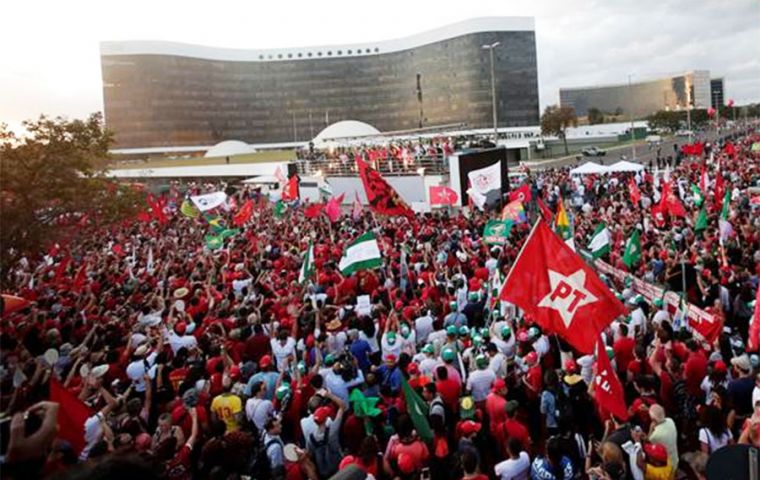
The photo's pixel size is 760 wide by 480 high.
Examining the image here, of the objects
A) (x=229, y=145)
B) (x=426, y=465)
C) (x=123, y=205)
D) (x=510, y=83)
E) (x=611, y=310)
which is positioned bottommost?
(x=426, y=465)

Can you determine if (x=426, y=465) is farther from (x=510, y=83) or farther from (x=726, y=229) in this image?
(x=510, y=83)

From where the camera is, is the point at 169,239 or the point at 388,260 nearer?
the point at 388,260

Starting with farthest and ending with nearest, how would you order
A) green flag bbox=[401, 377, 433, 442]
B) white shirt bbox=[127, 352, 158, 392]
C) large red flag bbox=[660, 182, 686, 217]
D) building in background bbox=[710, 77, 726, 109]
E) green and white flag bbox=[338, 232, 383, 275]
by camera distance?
building in background bbox=[710, 77, 726, 109]
large red flag bbox=[660, 182, 686, 217]
green and white flag bbox=[338, 232, 383, 275]
white shirt bbox=[127, 352, 158, 392]
green flag bbox=[401, 377, 433, 442]

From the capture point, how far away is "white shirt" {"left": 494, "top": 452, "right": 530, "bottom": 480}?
181 inches

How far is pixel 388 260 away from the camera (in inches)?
512

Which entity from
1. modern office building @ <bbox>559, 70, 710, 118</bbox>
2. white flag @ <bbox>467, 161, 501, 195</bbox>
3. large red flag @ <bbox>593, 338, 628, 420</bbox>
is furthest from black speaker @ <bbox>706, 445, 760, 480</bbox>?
modern office building @ <bbox>559, 70, 710, 118</bbox>

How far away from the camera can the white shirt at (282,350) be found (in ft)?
24.0

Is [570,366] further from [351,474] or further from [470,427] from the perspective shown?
[351,474]

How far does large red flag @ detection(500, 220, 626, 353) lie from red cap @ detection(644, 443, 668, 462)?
1.04m

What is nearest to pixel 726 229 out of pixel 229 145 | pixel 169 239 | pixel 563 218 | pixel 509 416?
pixel 563 218

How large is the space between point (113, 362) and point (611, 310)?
5.64m

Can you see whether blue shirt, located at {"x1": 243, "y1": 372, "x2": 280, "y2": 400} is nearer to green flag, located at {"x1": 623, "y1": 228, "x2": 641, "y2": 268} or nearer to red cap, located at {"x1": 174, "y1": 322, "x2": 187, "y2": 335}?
red cap, located at {"x1": 174, "y1": 322, "x2": 187, "y2": 335}

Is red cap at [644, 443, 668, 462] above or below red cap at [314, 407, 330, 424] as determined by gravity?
below

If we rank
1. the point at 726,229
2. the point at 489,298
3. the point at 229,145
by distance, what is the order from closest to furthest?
1. the point at 489,298
2. the point at 726,229
3. the point at 229,145
